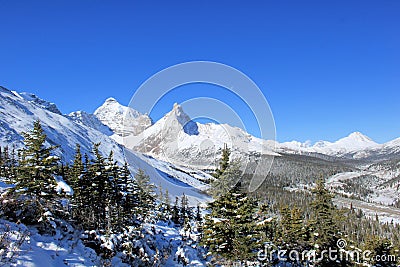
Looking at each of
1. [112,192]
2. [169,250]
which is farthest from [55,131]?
[169,250]

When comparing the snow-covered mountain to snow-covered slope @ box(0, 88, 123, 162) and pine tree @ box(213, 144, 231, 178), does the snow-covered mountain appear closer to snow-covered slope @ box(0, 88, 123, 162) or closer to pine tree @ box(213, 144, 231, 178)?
snow-covered slope @ box(0, 88, 123, 162)

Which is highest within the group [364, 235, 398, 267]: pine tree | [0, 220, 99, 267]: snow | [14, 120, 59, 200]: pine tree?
[14, 120, 59, 200]: pine tree

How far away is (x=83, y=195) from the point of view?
83.9 ft

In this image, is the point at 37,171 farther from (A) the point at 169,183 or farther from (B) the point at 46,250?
(A) the point at 169,183

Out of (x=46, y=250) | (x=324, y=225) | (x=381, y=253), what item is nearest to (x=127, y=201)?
(x=46, y=250)

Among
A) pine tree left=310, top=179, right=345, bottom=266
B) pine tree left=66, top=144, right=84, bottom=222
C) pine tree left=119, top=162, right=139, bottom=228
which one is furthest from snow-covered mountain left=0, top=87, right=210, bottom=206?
pine tree left=310, top=179, right=345, bottom=266

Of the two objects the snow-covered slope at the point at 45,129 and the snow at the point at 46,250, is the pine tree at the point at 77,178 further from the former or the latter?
the snow-covered slope at the point at 45,129

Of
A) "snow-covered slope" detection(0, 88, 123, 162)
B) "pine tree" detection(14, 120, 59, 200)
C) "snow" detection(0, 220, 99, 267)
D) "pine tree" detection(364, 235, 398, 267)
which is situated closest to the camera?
"snow" detection(0, 220, 99, 267)

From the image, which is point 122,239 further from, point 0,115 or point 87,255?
point 0,115

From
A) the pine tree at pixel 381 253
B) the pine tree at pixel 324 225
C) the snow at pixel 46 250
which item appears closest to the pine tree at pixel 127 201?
the snow at pixel 46 250

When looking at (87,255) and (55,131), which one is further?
(55,131)

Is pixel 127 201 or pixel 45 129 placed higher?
pixel 45 129

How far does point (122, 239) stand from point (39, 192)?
582 cm

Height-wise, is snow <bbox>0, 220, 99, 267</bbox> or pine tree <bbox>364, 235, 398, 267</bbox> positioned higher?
pine tree <bbox>364, 235, 398, 267</bbox>
